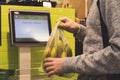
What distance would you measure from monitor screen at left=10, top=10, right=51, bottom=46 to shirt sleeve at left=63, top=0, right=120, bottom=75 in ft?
2.71

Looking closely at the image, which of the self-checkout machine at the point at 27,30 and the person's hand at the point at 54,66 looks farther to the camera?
the self-checkout machine at the point at 27,30

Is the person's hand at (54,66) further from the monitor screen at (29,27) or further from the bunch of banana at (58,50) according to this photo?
the monitor screen at (29,27)

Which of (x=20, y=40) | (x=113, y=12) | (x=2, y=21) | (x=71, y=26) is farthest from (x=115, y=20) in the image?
(x=2, y=21)

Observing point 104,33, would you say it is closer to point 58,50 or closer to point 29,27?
point 58,50

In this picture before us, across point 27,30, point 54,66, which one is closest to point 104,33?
point 54,66

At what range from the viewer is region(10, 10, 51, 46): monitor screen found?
5.99ft

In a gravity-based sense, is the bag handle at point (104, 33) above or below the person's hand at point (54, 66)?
above

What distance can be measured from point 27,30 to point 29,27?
2 cm

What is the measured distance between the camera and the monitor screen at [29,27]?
71.9 inches

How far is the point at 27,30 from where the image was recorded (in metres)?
1.87

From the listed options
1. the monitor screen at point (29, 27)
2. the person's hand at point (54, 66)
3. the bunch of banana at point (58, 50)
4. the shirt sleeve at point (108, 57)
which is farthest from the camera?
the monitor screen at point (29, 27)

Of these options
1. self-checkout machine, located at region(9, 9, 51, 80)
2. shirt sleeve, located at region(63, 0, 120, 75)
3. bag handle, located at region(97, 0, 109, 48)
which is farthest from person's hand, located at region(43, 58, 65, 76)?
self-checkout machine, located at region(9, 9, 51, 80)

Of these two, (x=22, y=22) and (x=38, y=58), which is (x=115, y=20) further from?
(x=38, y=58)

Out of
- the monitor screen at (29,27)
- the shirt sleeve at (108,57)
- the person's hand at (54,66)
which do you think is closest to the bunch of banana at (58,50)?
the person's hand at (54,66)
